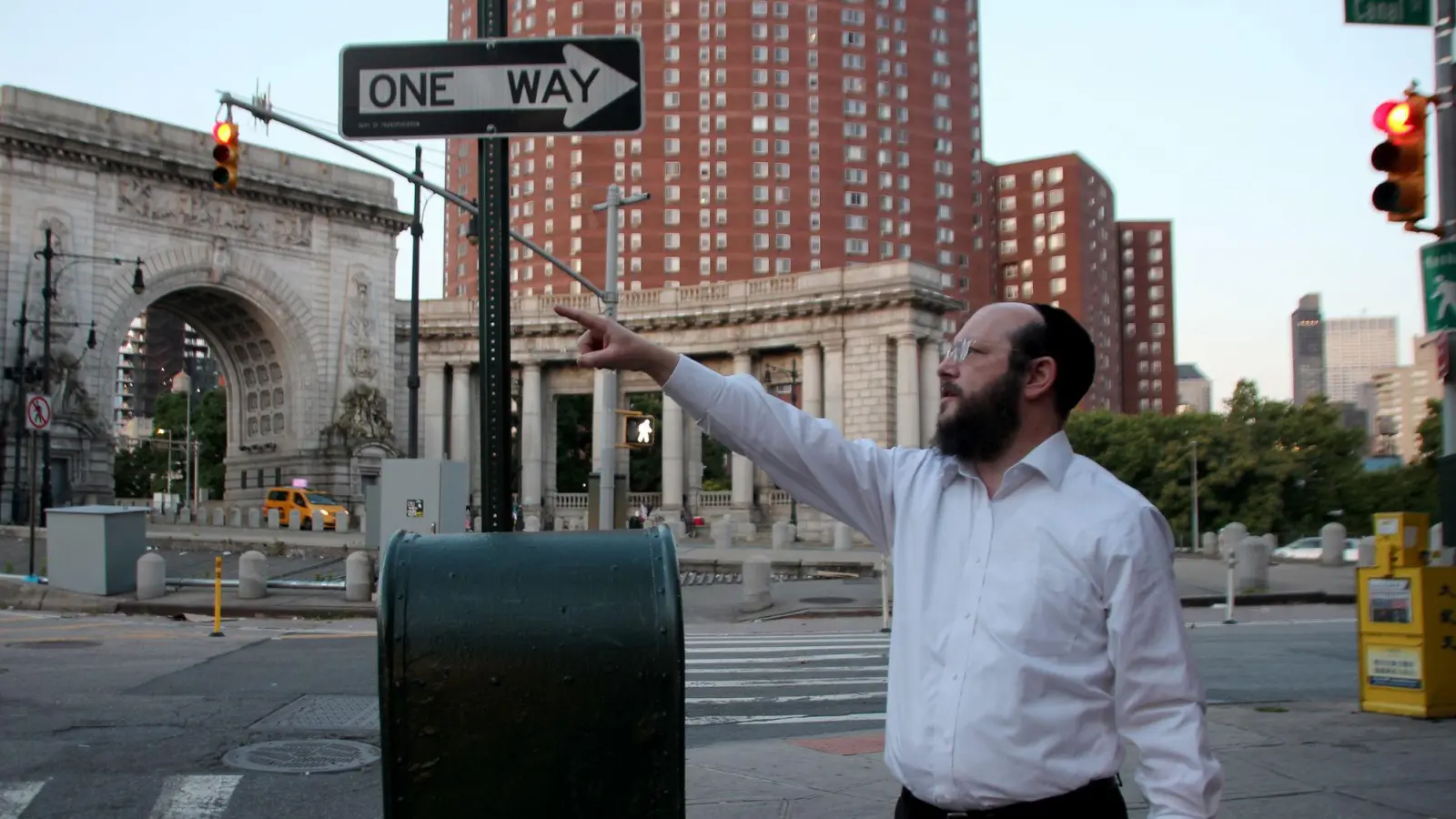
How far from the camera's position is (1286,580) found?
27641 millimetres

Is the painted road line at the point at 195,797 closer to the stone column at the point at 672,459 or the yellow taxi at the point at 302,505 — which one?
the yellow taxi at the point at 302,505

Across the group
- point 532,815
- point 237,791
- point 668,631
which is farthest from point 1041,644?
point 237,791

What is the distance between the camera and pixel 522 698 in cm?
291

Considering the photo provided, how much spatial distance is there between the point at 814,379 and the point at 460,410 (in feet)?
60.9

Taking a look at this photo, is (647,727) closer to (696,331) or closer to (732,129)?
(696,331)

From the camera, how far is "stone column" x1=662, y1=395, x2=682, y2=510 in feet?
200

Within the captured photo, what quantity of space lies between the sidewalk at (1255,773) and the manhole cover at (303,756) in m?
2.14

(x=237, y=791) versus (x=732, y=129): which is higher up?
(x=732, y=129)

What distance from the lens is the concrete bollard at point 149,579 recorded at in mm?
21172

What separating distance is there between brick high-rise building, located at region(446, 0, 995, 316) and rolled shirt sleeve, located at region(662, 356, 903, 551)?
4432 inches

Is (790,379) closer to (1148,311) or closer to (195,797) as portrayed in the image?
(195,797)

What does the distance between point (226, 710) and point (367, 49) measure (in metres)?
7.25

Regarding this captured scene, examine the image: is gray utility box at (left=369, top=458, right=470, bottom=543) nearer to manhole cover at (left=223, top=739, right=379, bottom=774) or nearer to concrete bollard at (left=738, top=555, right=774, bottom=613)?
concrete bollard at (left=738, top=555, right=774, bottom=613)

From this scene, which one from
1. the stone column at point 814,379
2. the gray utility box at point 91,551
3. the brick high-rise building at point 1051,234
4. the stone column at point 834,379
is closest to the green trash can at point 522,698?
the gray utility box at point 91,551
